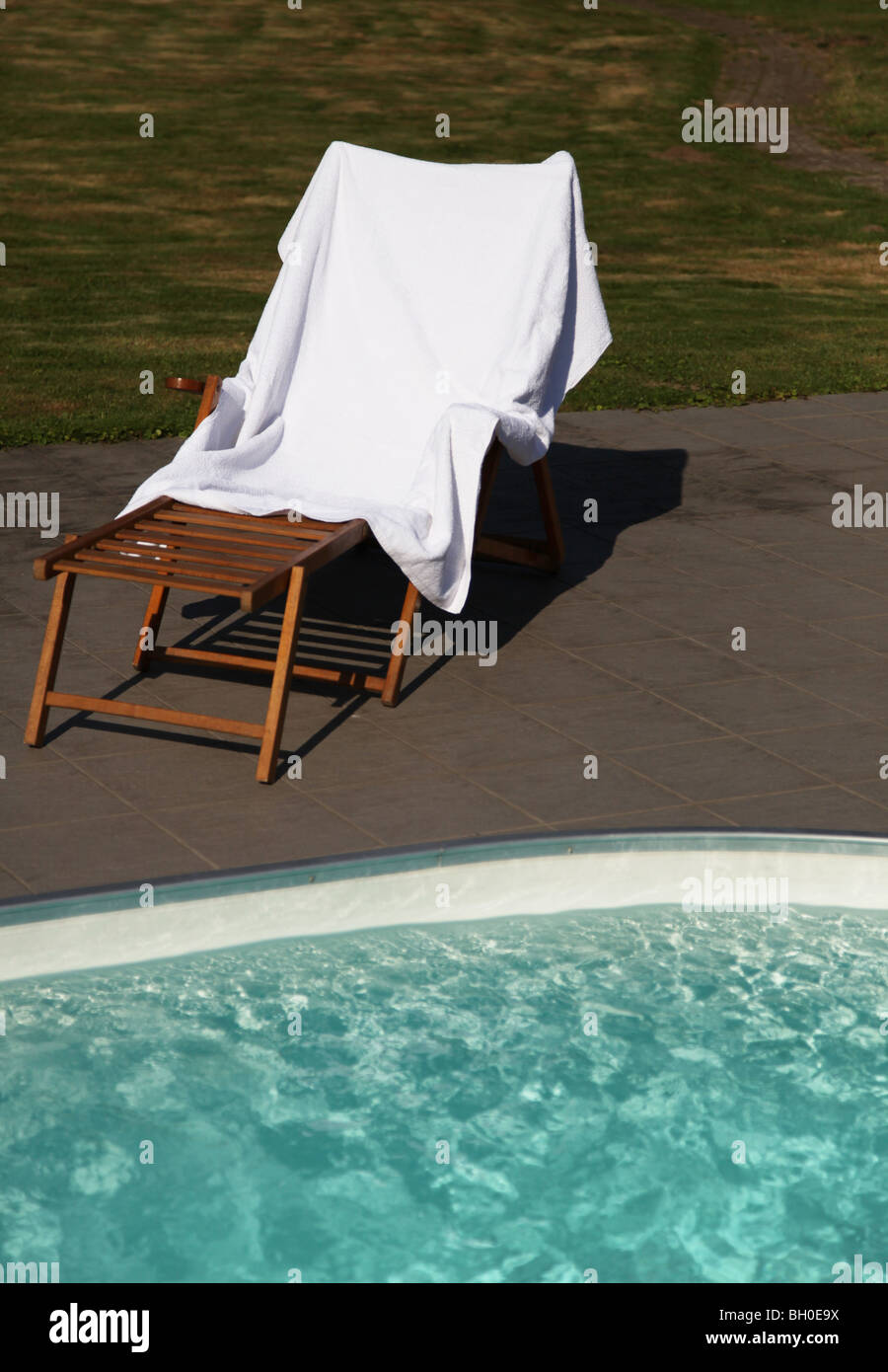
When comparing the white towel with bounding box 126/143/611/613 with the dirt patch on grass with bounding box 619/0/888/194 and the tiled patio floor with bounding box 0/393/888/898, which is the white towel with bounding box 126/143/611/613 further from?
the dirt patch on grass with bounding box 619/0/888/194

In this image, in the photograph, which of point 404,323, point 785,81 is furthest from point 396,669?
point 785,81

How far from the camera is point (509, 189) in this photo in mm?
5961

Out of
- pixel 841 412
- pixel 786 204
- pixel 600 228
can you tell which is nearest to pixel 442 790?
Answer: pixel 841 412

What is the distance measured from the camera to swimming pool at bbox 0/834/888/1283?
306 centimetres

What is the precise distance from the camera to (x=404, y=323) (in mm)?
5996

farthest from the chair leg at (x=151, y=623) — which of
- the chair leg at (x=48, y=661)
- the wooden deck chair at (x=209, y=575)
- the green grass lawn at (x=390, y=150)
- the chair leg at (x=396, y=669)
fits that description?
the green grass lawn at (x=390, y=150)

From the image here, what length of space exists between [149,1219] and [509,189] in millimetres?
4034

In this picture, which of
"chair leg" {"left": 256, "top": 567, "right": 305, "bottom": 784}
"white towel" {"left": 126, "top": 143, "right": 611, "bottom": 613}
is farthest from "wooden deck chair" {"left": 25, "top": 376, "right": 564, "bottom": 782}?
"white towel" {"left": 126, "top": 143, "right": 611, "bottom": 613}

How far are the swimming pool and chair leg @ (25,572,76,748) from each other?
1002mm

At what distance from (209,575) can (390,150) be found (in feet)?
55.1

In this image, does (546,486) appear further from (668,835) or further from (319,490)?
(668,835)

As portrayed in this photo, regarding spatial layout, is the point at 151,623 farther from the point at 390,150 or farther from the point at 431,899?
the point at 390,150

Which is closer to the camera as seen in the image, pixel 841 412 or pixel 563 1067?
pixel 563 1067

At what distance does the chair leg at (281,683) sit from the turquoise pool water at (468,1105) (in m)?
0.70
